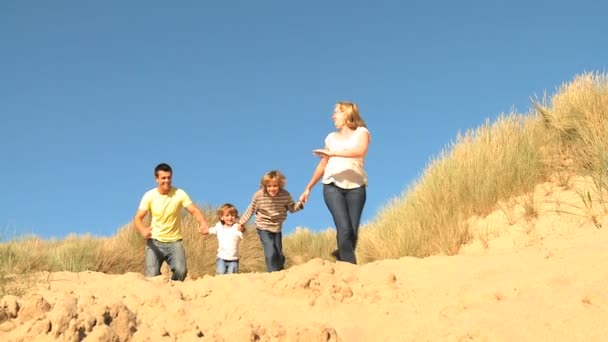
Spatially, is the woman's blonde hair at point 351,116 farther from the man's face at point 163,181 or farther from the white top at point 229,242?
the white top at point 229,242

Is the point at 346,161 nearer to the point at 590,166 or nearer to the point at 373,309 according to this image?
the point at 373,309

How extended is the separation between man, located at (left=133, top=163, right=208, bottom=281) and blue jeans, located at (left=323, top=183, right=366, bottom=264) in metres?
1.66

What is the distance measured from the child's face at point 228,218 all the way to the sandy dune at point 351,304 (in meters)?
3.43

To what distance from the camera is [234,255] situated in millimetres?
7875

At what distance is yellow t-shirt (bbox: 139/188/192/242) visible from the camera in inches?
274

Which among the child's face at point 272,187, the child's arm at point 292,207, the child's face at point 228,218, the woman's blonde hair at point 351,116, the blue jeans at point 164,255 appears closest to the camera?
the woman's blonde hair at point 351,116

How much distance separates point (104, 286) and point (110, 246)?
7993 millimetres

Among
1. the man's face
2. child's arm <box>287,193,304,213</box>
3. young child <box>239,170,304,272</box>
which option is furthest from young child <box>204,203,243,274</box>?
the man's face

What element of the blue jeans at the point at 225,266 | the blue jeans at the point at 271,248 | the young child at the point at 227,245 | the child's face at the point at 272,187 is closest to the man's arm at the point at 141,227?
the young child at the point at 227,245

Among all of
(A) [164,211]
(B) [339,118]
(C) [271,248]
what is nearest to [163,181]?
(A) [164,211]

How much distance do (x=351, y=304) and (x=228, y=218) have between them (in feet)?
13.4

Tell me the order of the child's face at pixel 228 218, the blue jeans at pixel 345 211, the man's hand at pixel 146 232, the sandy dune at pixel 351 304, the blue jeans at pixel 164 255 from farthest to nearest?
the child's face at pixel 228 218 → the blue jeans at pixel 164 255 → the man's hand at pixel 146 232 → the blue jeans at pixel 345 211 → the sandy dune at pixel 351 304

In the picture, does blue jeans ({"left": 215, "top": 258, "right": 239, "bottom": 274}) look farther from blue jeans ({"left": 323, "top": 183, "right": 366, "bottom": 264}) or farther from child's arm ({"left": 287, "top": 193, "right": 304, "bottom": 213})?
blue jeans ({"left": 323, "top": 183, "right": 366, "bottom": 264})

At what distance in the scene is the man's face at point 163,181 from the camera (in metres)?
6.99
